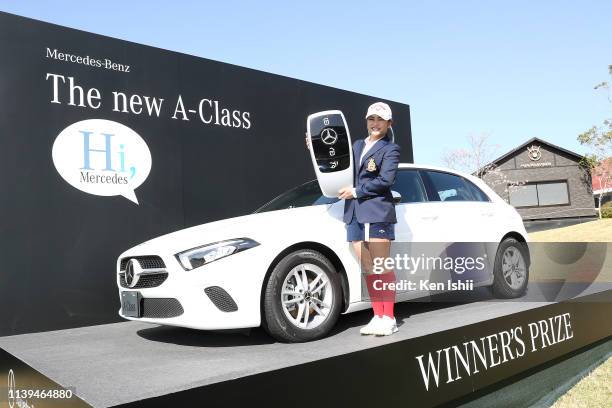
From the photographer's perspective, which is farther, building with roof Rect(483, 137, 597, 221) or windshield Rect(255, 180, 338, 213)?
building with roof Rect(483, 137, 597, 221)

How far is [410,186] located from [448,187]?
52 cm

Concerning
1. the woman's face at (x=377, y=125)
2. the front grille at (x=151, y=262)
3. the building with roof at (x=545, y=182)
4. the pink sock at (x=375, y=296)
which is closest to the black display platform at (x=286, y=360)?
the pink sock at (x=375, y=296)

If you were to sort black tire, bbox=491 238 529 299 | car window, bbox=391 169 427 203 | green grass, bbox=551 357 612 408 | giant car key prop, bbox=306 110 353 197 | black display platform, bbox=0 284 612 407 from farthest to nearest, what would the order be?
black tire, bbox=491 238 529 299, car window, bbox=391 169 427 203, green grass, bbox=551 357 612 408, giant car key prop, bbox=306 110 353 197, black display platform, bbox=0 284 612 407

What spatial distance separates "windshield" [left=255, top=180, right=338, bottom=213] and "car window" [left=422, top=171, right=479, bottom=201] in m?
1.02

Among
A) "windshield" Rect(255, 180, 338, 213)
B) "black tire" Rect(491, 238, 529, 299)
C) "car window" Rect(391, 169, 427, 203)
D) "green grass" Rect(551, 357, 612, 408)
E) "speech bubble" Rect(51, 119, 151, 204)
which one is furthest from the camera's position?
"speech bubble" Rect(51, 119, 151, 204)

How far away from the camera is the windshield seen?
361 cm

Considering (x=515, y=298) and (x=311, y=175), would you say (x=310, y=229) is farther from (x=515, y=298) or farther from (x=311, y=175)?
(x=311, y=175)

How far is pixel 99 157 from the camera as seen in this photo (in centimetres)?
466

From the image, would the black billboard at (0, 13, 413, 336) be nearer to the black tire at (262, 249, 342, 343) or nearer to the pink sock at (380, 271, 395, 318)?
the black tire at (262, 249, 342, 343)

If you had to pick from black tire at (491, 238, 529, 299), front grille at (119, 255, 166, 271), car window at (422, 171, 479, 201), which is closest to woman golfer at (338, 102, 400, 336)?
car window at (422, 171, 479, 201)

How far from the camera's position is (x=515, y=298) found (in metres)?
4.30

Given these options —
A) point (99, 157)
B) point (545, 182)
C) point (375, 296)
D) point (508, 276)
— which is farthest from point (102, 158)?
point (545, 182)

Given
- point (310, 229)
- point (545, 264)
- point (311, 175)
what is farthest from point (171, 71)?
point (545, 264)

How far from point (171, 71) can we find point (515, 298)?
4.11 metres
